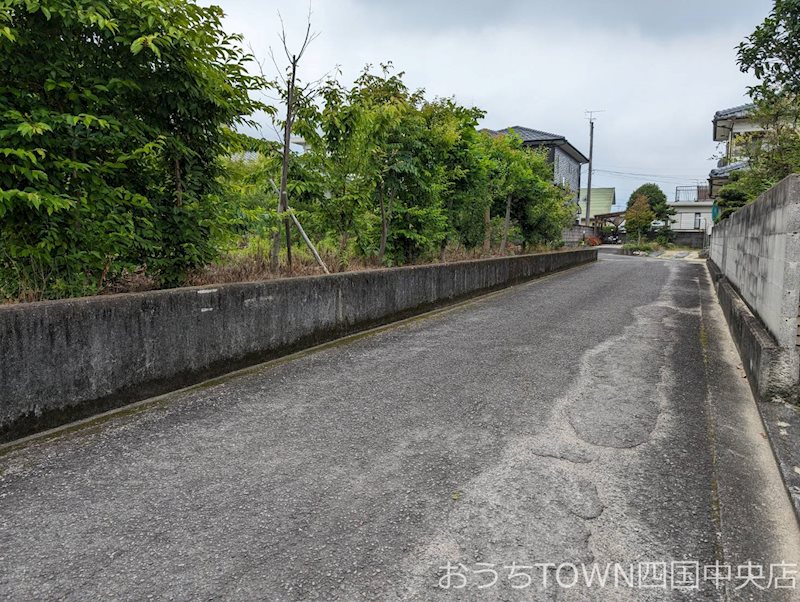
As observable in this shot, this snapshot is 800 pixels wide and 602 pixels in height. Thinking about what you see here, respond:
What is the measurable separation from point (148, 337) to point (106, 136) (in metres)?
1.51

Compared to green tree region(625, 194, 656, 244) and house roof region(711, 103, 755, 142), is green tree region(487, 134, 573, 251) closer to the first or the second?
house roof region(711, 103, 755, 142)

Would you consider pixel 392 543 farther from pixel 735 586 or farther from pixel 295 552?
pixel 735 586

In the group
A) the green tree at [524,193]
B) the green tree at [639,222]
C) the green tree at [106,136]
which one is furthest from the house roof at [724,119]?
the green tree at [106,136]

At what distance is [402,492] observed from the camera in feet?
7.86

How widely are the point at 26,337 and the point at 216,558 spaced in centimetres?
202

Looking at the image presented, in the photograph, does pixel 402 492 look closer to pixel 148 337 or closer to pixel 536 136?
pixel 148 337

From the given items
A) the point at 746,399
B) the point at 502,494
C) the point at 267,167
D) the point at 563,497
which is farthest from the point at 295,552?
the point at 267,167

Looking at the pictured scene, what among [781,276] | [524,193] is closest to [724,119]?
[524,193]

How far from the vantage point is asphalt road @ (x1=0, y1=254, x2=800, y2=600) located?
182 cm

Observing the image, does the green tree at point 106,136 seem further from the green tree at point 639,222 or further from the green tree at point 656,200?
the green tree at point 656,200

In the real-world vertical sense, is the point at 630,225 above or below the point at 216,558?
above

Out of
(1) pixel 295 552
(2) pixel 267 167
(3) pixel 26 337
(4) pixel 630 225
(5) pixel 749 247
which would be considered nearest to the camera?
(1) pixel 295 552

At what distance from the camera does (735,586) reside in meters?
1.81

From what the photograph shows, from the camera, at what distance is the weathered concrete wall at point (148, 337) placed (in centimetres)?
293
